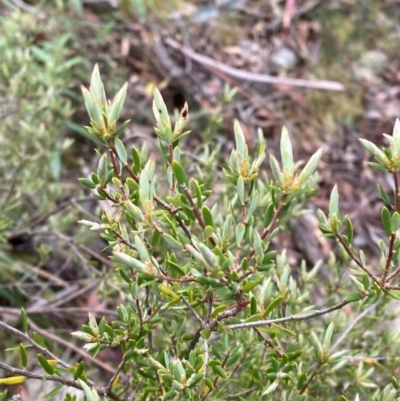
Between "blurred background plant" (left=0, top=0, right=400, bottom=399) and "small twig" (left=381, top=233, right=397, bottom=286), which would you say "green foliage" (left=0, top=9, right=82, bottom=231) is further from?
"small twig" (left=381, top=233, right=397, bottom=286)

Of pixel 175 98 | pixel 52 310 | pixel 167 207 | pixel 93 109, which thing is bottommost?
pixel 52 310

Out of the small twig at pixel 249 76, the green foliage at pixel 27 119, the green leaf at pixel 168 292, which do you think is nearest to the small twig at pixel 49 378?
the green leaf at pixel 168 292

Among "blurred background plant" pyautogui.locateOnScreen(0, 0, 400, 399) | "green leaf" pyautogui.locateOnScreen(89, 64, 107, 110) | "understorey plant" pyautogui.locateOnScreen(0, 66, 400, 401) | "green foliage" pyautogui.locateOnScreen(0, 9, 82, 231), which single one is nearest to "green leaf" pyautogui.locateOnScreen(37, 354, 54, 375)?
"understorey plant" pyautogui.locateOnScreen(0, 66, 400, 401)

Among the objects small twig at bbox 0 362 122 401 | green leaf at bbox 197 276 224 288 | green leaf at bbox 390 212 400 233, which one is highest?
green leaf at bbox 390 212 400 233

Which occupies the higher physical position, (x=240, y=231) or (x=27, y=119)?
(x=240, y=231)

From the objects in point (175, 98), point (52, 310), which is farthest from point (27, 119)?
point (175, 98)

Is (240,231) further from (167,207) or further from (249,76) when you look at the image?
(249,76)
